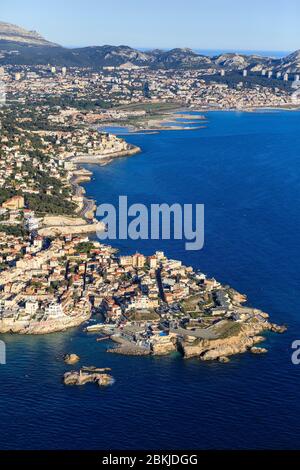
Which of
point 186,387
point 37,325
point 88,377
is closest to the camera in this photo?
point 186,387

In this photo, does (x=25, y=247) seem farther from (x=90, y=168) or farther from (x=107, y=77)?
(x=107, y=77)

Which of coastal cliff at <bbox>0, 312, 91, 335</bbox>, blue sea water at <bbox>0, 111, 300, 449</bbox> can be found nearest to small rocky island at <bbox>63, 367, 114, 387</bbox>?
blue sea water at <bbox>0, 111, 300, 449</bbox>

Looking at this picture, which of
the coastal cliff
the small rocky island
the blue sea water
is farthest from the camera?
the coastal cliff

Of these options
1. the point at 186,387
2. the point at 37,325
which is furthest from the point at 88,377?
the point at 37,325

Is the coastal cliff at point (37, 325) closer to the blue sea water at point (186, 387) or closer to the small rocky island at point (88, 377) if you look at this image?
the blue sea water at point (186, 387)

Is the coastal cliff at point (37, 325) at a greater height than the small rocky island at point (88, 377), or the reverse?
the coastal cliff at point (37, 325)

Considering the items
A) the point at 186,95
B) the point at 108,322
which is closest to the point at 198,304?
the point at 108,322

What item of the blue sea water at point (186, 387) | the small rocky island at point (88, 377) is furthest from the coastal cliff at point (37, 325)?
the small rocky island at point (88, 377)

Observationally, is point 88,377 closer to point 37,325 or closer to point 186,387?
point 186,387

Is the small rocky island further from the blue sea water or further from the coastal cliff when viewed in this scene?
the coastal cliff

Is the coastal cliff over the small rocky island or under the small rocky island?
over
